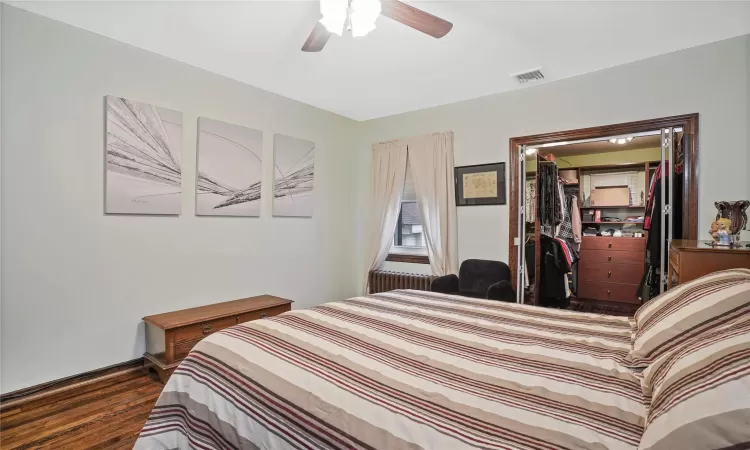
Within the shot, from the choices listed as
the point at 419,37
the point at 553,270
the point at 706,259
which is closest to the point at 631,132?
the point at 706,259

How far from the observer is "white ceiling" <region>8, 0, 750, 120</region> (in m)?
2.30

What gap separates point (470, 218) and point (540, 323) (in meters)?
2.22

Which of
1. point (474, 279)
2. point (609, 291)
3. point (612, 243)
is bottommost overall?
point (609, 291)

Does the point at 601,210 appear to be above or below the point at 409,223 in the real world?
above

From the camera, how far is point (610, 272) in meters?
5.10

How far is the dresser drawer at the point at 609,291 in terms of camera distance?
496cm

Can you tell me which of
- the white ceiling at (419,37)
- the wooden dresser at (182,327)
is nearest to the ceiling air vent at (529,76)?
the white ceiling at (419,37)

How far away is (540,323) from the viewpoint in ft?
5.94

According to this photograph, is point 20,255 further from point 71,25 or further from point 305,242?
point 305,242

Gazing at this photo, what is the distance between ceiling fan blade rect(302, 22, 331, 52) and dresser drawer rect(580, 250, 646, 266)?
4.88 meters

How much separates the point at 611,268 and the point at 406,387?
5160mm

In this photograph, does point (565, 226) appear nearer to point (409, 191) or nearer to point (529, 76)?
point (409, 191)

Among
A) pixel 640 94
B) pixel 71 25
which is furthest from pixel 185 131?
pixel 640 94

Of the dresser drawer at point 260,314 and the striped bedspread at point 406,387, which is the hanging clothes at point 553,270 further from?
the dresser drawer at point 260,314
